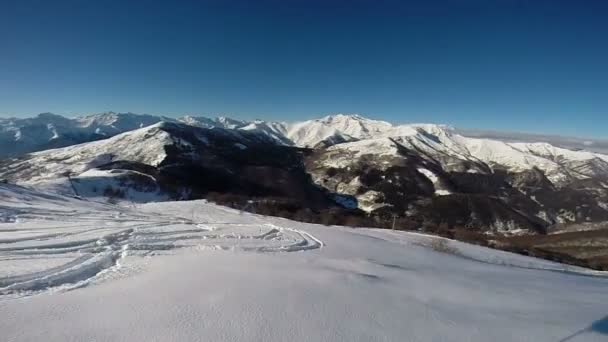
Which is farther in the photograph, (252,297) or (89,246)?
(89,246)

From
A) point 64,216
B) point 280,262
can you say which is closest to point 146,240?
point 280,262

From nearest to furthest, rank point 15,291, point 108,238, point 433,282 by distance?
point 15,291 → point 433,282 → point 108,238

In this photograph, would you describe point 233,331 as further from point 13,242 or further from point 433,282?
point 13,242

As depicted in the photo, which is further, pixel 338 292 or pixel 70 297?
pixel 338 292

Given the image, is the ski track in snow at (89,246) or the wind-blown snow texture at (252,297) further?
the ski track in snow at (89,246)

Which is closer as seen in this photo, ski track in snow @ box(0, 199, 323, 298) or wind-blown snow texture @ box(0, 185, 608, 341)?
wind-blown snow texture @ box(0, 185, 608, 341)

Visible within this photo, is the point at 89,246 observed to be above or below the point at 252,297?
below

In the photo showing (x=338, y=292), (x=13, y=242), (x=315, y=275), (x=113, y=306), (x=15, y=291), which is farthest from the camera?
(x=13, y=242)
